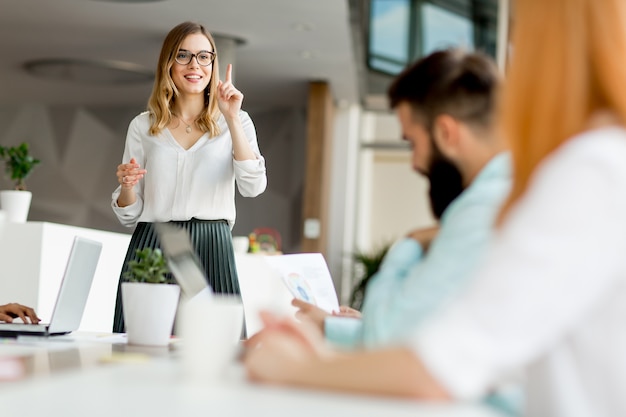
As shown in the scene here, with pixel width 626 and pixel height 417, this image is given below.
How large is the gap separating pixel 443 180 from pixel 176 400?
61cm

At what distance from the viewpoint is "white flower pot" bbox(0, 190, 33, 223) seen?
4426 millimetres

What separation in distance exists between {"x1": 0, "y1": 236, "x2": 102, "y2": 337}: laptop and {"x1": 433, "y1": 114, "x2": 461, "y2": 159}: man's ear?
2.72 ft

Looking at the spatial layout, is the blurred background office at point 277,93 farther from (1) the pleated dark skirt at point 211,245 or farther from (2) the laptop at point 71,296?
(2) the laptop at point 71,296

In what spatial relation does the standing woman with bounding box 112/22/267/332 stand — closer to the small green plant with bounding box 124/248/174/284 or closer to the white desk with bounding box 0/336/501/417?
the small green plant with bounding box 124/248/174/284

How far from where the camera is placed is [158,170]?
2539mm

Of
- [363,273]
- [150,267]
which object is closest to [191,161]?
[150,267]

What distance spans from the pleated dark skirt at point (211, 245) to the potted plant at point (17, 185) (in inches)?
85.1

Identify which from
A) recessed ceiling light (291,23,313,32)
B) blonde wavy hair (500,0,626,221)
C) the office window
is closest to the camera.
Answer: blonde wavy hair (500,0,626,221)

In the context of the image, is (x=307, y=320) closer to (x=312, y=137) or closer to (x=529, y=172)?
(x=529, y=172)

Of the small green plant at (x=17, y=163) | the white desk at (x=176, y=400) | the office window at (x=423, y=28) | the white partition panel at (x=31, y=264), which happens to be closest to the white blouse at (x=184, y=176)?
the white desk at (x=176, y=400)

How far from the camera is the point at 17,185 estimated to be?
4.59 metres

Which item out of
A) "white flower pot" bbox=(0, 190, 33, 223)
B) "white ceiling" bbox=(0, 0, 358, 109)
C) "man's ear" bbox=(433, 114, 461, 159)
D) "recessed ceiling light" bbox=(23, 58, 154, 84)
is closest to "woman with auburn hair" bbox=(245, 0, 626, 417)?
"man's ear" bbox=(433, 114, 461, 159)

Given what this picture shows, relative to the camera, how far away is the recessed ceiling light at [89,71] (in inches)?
297

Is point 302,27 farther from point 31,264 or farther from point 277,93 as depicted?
point 31,264
